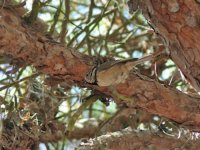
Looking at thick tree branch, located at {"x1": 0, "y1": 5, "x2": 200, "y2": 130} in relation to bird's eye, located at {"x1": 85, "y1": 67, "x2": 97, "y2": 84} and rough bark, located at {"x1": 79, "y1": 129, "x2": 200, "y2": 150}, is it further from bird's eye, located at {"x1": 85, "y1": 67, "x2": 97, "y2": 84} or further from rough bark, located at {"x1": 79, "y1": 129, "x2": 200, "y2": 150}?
rough bark, located at {"x1": 79, "y1": 129, "x2": 200, "y2": 150}

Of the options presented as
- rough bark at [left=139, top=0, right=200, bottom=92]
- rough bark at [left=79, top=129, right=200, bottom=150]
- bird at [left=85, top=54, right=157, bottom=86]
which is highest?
rough bark at [left=139, top=0, right=200, bottom=92]

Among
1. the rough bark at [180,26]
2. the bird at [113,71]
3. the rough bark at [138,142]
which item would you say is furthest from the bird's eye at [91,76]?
the rough bark at [138,142]

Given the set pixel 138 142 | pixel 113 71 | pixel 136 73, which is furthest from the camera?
pixel 138 142

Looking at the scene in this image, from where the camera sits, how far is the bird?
880 mm

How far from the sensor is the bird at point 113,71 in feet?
2.89

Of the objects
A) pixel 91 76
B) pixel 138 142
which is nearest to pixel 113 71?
pixel 91 76

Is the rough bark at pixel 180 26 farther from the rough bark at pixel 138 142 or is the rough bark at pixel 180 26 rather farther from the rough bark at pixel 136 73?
the rough bark at pixel 138 142

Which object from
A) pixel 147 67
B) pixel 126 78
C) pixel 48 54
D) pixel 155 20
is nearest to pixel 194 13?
pixel 155 20

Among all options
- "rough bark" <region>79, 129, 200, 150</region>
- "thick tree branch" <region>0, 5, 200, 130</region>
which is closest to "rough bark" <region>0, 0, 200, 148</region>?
"thick tree branch" <region>0, 5, 200, 130</region>

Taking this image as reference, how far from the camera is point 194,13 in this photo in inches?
35.2

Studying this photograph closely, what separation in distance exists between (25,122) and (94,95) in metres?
0.25

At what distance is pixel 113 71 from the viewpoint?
886mm

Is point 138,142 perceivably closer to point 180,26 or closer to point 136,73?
point 136,73

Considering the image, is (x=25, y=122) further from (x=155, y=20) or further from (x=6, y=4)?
(x=155, y=20)
